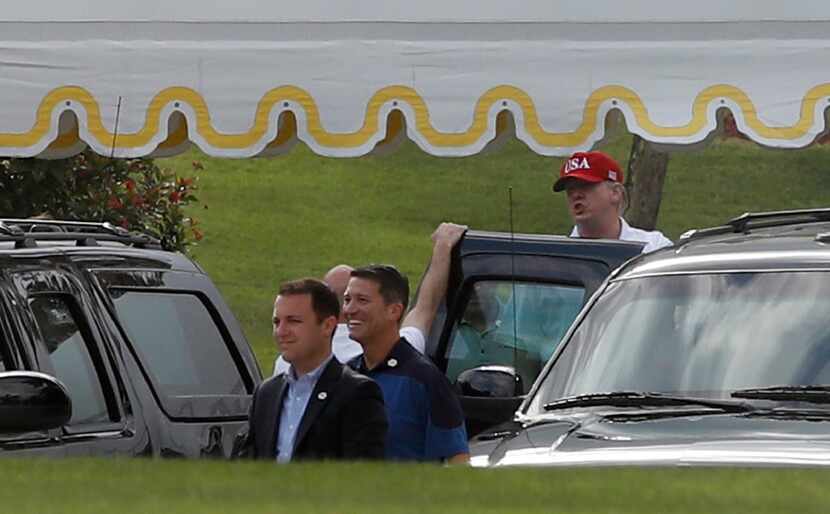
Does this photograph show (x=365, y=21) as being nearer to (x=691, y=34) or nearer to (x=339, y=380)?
(x=691, y=34)

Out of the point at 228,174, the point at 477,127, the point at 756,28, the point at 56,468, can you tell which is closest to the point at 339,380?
the point at 477,127

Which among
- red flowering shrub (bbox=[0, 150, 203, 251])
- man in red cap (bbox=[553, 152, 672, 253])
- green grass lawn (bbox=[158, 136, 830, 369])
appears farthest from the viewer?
green grass lawn (bbox=[158, 136, 830, 369])

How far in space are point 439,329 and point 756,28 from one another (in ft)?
5.83

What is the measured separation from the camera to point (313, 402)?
6293 mm

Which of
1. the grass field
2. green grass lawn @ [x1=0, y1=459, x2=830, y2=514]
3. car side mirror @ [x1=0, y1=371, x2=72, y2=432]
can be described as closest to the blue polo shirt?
car side mirror @ [x1=0, y1=371, x2=72, y2=432]

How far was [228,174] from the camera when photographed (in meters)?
49.1

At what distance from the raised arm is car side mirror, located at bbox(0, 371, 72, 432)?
2764 millimetres

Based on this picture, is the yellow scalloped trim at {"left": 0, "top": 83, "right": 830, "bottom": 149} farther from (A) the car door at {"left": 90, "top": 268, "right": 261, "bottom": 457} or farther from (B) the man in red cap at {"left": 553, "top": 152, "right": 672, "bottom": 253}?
(A) the car door at {"left": 90, "top": 268, "right": 261, "bottom": 457}

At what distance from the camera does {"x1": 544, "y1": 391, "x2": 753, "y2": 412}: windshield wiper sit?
5.40 metres

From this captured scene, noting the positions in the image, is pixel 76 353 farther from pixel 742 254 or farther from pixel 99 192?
pixel 99 192

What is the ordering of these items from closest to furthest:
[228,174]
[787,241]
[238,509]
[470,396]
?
1. [238,509]
2. [787,241]
3. [470,396]
4. [228,174]

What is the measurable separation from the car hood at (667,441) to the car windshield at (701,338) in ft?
0.88

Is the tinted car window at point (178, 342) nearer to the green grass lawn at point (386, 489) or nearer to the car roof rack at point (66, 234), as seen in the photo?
the car roof rack at point (66, 234)

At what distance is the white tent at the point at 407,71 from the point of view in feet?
26.3
